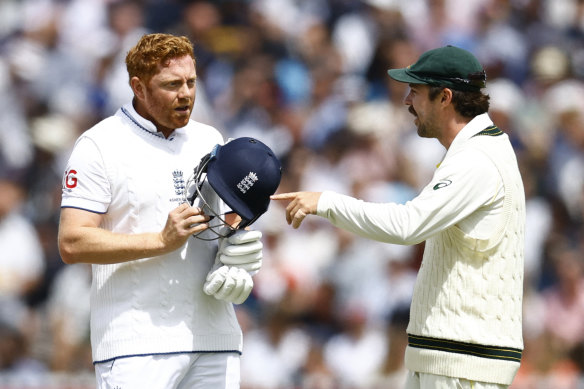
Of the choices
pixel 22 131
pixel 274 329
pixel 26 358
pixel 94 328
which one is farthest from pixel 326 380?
pixel 94 328

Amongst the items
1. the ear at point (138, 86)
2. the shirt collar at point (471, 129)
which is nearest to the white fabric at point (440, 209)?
the shirt collar at point (471, 129)

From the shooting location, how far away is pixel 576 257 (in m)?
8.09

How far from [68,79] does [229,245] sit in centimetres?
497

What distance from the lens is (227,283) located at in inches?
148

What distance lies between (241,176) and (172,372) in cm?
82

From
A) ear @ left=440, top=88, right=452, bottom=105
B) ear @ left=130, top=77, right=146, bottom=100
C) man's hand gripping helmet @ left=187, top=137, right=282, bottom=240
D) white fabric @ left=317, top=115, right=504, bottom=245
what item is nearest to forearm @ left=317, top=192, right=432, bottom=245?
white fabric @ left=317, top=115, right=504, bottom=245

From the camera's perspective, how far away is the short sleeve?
376 centimetres

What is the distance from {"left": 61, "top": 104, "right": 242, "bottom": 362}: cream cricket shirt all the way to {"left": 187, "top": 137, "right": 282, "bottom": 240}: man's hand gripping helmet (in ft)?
0.55

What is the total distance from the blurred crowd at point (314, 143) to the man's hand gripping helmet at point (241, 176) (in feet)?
12.7

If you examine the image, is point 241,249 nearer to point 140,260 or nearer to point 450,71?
point 140,260

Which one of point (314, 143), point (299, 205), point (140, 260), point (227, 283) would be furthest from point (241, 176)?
point (314, 143)

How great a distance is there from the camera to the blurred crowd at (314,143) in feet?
24.8

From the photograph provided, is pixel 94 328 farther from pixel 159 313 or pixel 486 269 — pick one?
pixel 486 269

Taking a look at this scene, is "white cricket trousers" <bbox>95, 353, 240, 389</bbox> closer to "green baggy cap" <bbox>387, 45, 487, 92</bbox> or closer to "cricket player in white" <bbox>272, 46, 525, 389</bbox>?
"cricket player in white" <bbox>272, 46, 525, 389</bbox>
